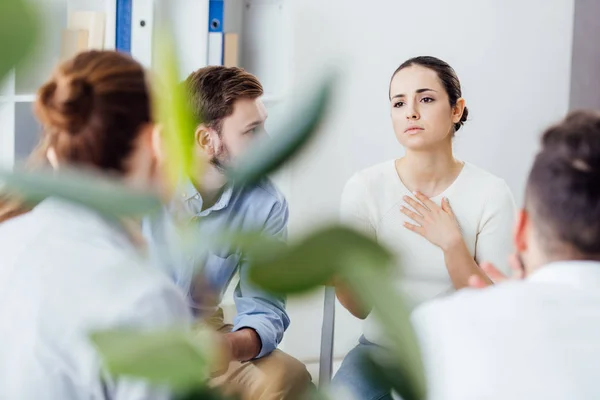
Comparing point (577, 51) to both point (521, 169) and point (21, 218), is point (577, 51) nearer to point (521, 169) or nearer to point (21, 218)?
point (521, 169)

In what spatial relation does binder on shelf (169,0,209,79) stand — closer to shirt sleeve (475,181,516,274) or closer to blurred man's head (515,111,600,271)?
shirt sleeve (475,181,516,274)

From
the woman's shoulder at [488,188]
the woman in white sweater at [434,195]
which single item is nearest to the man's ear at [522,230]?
the woman in white sweater at [434,195]

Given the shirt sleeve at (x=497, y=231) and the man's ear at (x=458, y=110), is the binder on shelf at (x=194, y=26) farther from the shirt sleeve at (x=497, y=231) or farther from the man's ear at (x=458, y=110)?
the shirt sleeve at (x=497, y=231)

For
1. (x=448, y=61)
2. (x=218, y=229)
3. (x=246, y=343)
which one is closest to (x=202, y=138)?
(x=218, y=229)

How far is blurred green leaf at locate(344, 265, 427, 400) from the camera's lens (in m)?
0.25

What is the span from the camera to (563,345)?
796 millimetres

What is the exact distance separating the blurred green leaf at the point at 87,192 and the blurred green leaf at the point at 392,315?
7cm

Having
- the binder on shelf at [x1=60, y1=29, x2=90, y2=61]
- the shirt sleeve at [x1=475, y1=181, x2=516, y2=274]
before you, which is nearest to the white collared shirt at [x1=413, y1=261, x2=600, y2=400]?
the shirt sleeve at [x1=475, y1=181, x2=516, y2=274]

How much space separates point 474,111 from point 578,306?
9.94 feet

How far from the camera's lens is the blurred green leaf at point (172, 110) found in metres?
0.31

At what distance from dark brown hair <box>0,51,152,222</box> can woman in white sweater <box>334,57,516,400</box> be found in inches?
57.0

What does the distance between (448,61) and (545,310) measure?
3.03 meters

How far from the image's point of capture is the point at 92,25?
2.71 meters

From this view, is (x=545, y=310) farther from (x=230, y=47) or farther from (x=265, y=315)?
(x=230, y=47)
